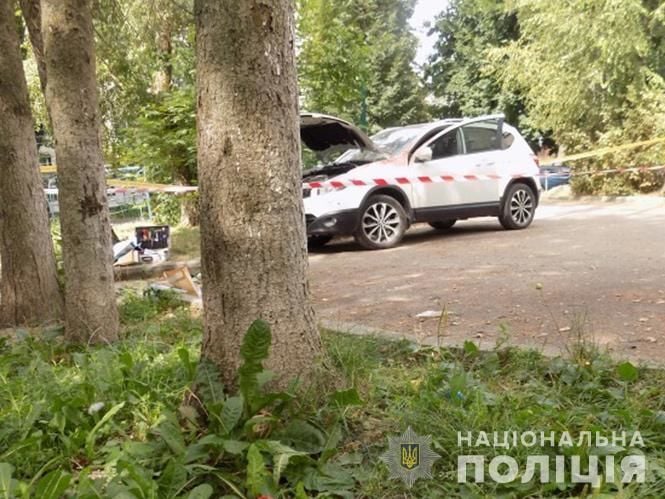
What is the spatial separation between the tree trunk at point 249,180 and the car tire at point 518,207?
778 cm

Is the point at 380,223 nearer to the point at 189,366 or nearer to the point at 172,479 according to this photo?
the point at 189,366

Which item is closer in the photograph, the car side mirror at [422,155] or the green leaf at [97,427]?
the green leaf at [97,427]

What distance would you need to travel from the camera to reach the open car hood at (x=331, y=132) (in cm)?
894

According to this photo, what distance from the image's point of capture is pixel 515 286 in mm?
5180

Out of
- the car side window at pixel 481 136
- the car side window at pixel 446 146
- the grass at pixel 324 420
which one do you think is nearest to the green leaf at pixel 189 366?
the grass at pixel 324 420

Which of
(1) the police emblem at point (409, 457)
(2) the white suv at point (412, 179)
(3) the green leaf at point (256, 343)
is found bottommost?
(1) the police emblem at point (409, 457)

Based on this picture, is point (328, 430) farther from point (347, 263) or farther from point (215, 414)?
point (347, 263)

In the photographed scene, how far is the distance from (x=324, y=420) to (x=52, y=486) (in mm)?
1002

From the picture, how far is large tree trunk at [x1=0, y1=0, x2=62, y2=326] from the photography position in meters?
4.43

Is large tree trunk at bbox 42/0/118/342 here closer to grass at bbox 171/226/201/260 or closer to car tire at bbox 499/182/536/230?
grass at bbox 171/226/201/260

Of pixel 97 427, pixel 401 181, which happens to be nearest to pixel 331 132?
pixel 401 181

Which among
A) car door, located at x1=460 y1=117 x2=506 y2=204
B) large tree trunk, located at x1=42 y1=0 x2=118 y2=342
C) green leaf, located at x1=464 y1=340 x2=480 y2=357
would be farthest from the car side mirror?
green leaf, located at x1=464 y1=340 x2=480 y2=357

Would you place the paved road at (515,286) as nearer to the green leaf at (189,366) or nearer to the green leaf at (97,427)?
the green leaf at (189,366)

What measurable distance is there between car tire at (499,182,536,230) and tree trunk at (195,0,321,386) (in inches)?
306
